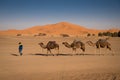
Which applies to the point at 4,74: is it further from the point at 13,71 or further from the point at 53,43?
the point at 53,43

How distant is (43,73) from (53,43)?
910 cm

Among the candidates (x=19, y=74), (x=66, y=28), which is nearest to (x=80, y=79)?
(x=19, y=74)

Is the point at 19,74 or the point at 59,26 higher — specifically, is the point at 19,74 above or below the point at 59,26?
below

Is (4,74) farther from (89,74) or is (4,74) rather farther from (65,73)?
(89,74)

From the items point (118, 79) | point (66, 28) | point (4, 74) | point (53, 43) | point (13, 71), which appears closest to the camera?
point (118, 79)

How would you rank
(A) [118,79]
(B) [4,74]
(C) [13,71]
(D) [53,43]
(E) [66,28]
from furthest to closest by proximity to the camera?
1. (E) [66,28]
2. (D) [53,43]
3. (C) [13,71]
4. (B) [4,74]
5. (A) [118,79]

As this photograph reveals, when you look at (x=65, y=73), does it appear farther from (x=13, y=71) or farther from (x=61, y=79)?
(x=13, y=71)

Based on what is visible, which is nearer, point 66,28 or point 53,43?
point 53,43

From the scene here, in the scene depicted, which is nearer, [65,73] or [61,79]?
[61,79]

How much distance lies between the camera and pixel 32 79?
11477mm

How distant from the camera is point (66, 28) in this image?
126 metres

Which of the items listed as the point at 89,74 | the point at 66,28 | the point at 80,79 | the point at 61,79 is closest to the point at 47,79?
the point at 61,79

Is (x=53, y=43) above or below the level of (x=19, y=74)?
above

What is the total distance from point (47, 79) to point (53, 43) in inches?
419
